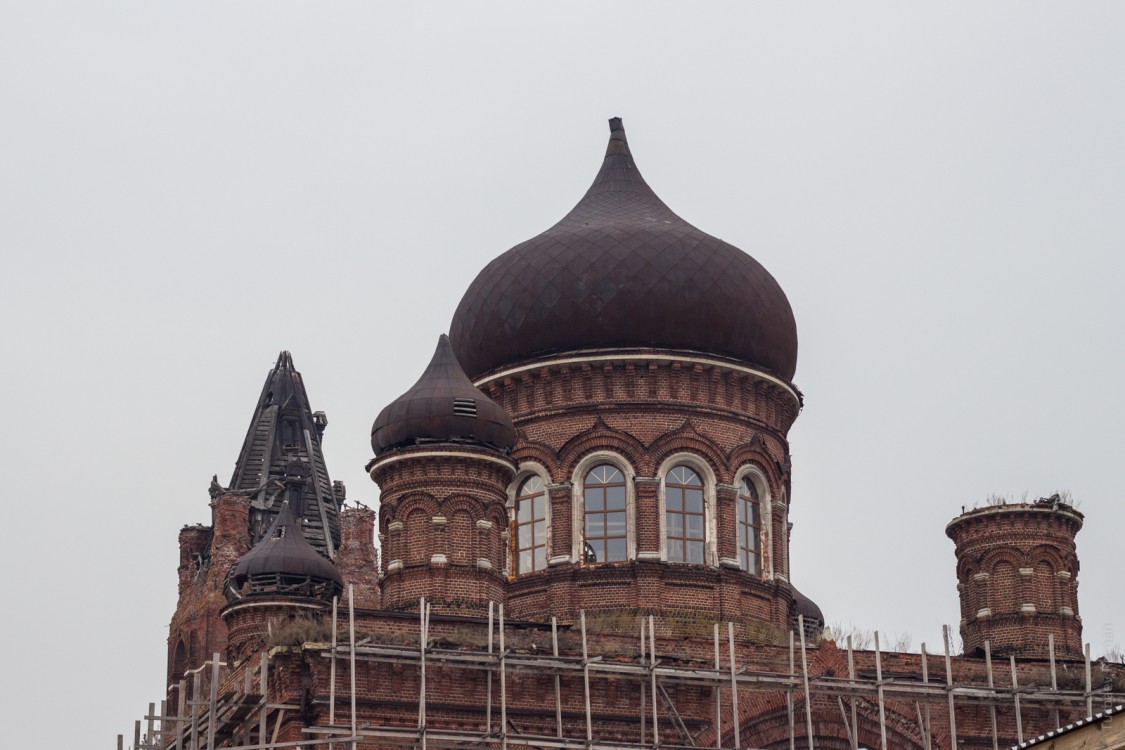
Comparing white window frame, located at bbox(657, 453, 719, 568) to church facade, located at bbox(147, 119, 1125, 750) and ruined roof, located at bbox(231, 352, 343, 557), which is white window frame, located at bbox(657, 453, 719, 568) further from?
ruined roof, located at bbox(231, 352, 343, 557)

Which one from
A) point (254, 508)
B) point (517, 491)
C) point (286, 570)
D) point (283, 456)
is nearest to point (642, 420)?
point (517, 491)

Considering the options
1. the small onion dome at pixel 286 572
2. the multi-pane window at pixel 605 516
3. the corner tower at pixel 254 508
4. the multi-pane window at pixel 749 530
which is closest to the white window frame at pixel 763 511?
the multi-pane window at pixel 749 530

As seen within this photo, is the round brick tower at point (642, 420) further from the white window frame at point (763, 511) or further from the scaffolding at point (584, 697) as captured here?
the scaffolding at point (584, 697)

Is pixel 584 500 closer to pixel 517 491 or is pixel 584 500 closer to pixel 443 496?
pixel 517 491

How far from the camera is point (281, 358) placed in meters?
71.1

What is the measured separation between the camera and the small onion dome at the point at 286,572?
131 feet

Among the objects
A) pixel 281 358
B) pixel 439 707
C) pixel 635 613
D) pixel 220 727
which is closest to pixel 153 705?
pixel 220 727

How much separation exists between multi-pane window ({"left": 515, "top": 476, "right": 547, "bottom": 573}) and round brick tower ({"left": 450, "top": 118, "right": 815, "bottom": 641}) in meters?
0.02

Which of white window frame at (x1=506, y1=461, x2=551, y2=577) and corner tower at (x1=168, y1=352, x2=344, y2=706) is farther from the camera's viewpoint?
corner tower at (x1=168, y1=352, x2=344, y2=706)

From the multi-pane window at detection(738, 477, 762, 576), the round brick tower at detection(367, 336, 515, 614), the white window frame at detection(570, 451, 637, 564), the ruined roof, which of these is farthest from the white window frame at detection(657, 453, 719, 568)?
the ruined roof

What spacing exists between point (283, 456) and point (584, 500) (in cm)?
3107

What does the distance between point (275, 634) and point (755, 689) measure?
6903 millimetres

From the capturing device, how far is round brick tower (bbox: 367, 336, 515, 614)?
34.9m

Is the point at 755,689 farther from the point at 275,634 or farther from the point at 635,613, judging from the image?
the point at 275,634
